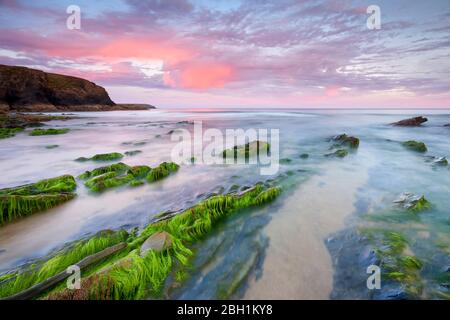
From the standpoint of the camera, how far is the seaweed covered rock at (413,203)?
3.80 meters

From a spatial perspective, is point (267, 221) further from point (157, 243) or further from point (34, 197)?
point (34, 197)

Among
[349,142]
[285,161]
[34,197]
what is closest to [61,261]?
[34,197]

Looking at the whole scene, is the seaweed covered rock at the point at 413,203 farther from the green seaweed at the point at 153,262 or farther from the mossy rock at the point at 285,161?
the mossy rock at the point at 285,161

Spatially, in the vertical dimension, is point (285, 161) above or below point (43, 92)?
below

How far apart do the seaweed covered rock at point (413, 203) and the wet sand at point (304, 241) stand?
30.3 inches

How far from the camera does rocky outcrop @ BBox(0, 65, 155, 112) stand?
46125 millimetres

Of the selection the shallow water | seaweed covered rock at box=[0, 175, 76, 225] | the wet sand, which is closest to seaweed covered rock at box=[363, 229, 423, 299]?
the shallow water

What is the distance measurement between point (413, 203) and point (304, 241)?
8.02ft

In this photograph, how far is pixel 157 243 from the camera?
8.87 feet

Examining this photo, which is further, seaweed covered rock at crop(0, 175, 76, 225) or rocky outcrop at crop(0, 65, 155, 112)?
rocky outcrop at crop(0, 65, 155, 112)

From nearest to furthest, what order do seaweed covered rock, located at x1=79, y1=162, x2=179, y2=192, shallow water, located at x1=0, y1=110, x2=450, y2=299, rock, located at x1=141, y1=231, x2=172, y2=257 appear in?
shallow water, located at x1=0, y1=110, x2=450, y2=299 → rock, located at x1=141, y1=231, x2=172, y2=257 → seaweed covered rock, located at x1=79, y1=162, x2=179, y2=192

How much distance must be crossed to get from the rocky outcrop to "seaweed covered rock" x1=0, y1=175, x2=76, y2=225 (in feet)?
164

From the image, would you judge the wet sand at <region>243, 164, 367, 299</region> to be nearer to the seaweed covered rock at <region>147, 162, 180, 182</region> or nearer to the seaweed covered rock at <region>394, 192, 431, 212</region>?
the seaweed covered rock at <region>394, 192, 431, 212</region>
